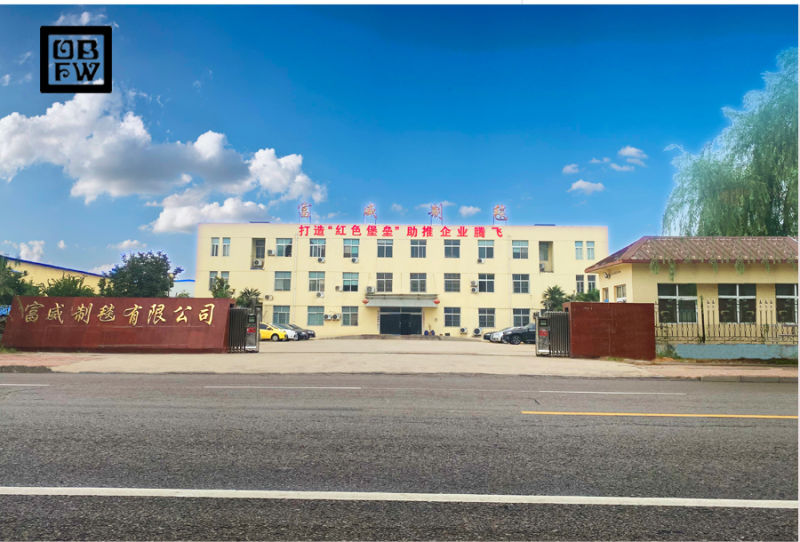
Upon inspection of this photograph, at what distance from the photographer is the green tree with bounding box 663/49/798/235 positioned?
50.9 feet

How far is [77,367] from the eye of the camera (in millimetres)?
13312

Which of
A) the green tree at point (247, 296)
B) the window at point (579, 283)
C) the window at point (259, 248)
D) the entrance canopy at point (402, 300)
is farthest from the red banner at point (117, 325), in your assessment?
the window at point (579, 283)

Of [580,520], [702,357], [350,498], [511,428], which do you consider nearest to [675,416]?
[511,428]

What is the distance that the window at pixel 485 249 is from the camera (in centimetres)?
4959

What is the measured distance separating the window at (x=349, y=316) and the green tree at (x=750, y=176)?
110ft

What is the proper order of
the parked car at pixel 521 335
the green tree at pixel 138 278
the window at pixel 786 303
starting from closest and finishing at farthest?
the window at pixel 786 303
the parked car at pixel 521 335
the green tree at pixel 138 278

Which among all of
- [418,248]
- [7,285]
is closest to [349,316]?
[418,248]

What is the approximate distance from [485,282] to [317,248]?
51.7ft

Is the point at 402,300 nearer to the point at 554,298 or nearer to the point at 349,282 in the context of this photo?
the point at 349,282

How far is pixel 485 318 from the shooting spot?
48906 mm

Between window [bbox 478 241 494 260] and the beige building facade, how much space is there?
92 millimetres

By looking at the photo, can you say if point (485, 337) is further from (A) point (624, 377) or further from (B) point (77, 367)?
(B) point (77, 367)

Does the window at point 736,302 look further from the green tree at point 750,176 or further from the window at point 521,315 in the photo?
the window at point 521,315

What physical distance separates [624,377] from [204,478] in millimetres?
11217
